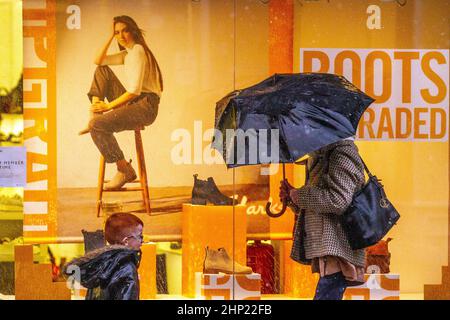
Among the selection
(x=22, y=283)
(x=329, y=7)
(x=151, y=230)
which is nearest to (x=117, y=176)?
(x=151, y=230)

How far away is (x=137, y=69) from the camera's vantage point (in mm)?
10008

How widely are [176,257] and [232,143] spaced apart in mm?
1010

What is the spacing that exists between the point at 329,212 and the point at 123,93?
1947mm

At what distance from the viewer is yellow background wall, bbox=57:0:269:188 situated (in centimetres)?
998

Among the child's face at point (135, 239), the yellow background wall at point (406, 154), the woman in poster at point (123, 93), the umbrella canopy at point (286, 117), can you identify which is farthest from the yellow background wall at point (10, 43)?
the yellow background wall at point (406, 154)

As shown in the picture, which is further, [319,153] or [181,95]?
[181,95]

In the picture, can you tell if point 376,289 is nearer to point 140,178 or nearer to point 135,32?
point 140,178

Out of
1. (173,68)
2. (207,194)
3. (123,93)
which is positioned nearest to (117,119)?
(123,93)

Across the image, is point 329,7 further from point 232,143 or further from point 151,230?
point 151,230

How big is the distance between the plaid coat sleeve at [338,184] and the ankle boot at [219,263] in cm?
94

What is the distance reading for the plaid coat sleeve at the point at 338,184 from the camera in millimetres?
9289

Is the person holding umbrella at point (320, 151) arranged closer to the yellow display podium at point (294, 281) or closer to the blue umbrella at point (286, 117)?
the blue umbrella at point (286, 117)

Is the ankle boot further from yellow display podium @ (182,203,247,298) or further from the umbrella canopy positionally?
the umbrella canopy

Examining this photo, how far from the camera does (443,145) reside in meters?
10.1
